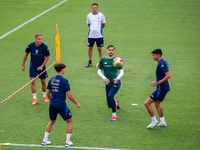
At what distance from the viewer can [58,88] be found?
22.1 feet

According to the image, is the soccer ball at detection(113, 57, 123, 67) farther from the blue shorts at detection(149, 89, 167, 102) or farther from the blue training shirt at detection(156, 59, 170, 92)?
the blue shorts at detection(149, 89, 167, 102)

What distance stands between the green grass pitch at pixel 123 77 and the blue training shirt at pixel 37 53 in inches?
53.9

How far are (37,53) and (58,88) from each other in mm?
3030

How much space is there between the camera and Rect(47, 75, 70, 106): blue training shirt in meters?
6.72

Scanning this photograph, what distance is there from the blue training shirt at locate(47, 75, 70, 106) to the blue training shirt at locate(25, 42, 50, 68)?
9.31 ft

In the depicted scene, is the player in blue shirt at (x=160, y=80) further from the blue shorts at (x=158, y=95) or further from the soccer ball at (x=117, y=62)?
the soccer ball at (x=117, y=62)

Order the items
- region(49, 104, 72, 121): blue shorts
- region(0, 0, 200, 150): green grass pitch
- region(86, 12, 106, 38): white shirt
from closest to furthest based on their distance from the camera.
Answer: region(49, 104, 72, 121): blue shorts, region(0, 0, 200, 150): green grass pitch, region(86, 12, 106, 38): white shirt

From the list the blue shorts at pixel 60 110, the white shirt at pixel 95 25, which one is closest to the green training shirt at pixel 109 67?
the blue shorts at pixel 60 110

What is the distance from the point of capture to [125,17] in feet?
69.2

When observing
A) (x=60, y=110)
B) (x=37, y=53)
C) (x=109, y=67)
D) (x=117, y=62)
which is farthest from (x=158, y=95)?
(x=37, y=53)

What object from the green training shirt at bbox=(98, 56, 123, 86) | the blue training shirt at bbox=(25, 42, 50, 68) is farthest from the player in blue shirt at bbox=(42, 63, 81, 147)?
the blue training shirt at bbox=(25, 42, 50, 68)

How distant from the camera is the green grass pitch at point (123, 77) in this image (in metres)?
7.68

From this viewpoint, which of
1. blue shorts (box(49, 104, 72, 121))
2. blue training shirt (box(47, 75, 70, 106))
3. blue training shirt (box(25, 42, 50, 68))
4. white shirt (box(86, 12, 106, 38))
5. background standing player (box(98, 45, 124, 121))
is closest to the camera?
blue training shirt (box(47, 75, 70, 106))

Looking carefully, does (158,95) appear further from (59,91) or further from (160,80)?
(59,91)
